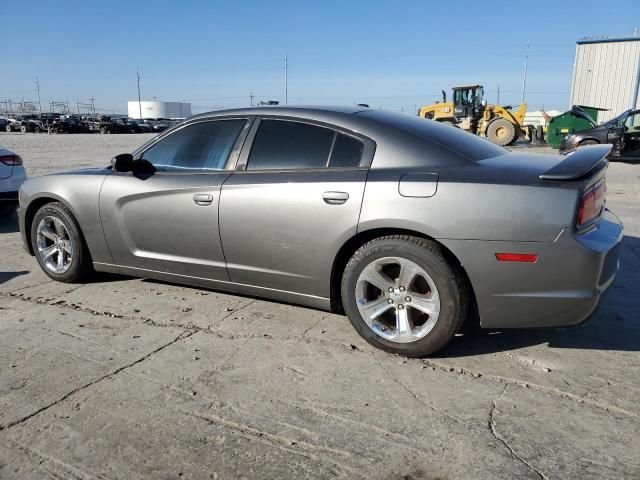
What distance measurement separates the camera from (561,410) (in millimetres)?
2715

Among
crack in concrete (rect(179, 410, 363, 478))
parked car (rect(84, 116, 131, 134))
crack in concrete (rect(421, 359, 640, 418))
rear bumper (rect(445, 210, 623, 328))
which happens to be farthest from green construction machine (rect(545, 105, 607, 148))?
parked car (rect(84, 116, 131, 134))

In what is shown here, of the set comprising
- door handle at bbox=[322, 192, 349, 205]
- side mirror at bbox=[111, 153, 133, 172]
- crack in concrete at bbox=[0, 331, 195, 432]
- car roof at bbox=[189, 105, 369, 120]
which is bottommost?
crack in concrete at bbox=[0, 331, 195, 432]

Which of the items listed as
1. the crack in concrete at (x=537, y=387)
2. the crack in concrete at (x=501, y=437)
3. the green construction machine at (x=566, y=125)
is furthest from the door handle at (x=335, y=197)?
the green construction machine at (x=566, y=125)

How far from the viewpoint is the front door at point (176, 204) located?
3.92 m

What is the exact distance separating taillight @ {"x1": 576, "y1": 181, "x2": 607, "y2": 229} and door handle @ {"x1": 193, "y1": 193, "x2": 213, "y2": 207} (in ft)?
7.78

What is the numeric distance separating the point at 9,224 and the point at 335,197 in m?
6.16

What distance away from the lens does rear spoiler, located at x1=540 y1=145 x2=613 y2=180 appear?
2908 millimetres

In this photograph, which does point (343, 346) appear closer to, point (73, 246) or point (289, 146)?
point (289, 146)

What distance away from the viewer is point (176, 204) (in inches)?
158

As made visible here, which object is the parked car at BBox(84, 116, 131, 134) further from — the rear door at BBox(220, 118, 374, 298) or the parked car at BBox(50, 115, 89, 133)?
the rear door at BBox(220, 118, 374, 298)

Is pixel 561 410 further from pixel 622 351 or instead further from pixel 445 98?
pixel 445 98

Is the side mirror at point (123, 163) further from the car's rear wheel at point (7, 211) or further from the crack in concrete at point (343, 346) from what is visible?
the car's rear wheel at point (7, 211)

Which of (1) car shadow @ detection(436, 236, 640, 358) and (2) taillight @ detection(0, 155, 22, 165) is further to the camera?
(2) taillight @ detection(0, 155, 22, 165)

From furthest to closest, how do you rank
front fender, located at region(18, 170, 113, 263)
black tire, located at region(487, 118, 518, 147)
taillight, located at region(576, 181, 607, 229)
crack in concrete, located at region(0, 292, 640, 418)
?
black tire, located at region(487, 118, 518, 147)
front fender, located at region(18, 170, 113, 263)
taillight, located at region(576, 181, 607, 229)
crack in concrete, located at region(0, 292, 640, 418)
